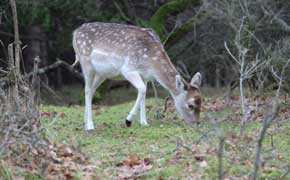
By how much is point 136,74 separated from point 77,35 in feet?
4.40

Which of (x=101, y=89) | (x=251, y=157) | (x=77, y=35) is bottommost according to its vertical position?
(x=101, y=89)

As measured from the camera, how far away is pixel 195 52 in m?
19.5

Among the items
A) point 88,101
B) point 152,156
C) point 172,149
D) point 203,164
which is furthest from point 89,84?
point 203,164

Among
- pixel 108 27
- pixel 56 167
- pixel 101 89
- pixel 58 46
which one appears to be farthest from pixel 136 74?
pixel 58 46

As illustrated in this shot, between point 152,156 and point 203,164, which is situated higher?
point 203,164

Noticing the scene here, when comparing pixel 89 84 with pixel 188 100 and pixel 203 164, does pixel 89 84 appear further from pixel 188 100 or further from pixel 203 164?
pixel 203 164

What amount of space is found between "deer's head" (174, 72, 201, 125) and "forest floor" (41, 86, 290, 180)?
19 cm

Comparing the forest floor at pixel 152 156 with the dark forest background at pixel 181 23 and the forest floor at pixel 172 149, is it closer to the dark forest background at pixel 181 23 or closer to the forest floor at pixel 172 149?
the forest floor at pixel 172 149

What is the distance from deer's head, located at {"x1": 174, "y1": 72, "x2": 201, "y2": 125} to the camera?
10.0 metres

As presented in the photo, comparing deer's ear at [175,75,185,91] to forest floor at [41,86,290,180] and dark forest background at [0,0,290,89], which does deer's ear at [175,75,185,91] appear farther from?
dark forest background at [0,0,290,89]

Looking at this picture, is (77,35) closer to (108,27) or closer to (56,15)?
(108,27)

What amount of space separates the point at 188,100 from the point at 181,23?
7.43 metres

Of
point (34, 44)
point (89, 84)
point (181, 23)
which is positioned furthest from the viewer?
point (34, 44)

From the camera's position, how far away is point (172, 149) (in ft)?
26.2
